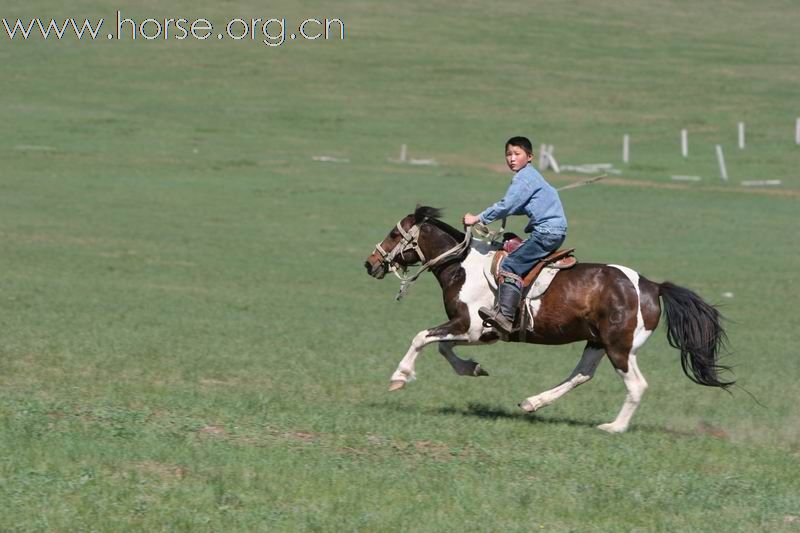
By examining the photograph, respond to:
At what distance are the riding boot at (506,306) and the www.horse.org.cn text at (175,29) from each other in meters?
73.8

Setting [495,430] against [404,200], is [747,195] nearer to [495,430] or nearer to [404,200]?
[404,200]

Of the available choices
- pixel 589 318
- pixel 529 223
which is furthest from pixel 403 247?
pixel 589 318

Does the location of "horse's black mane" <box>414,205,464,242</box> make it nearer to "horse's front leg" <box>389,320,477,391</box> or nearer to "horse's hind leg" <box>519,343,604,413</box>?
"horse's front leg" <box>389,320,477,391</box>

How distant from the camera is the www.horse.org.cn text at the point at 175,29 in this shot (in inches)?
3297

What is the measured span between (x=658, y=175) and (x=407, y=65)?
109 feet

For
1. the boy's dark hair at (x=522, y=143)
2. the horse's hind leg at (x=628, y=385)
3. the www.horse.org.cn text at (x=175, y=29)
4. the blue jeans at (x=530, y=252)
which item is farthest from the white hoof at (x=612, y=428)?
the www.horse.org.cn text at (x=175, y=29)

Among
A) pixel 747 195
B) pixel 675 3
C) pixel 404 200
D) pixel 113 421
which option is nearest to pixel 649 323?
pixel 113 421

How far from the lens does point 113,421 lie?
10.7m

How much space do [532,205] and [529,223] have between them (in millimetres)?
181

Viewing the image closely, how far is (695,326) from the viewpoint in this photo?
41.4 feet

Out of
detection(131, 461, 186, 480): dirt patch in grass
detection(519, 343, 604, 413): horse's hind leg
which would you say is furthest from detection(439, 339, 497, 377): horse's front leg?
detection(131, 461, 186, 480): dirt patch in grass

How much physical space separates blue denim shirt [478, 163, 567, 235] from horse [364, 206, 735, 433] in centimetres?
51

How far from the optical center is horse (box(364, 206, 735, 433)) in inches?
490

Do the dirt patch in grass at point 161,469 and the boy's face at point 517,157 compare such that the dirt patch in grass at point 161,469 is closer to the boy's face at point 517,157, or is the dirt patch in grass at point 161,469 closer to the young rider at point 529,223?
the young rider at point 529,223
